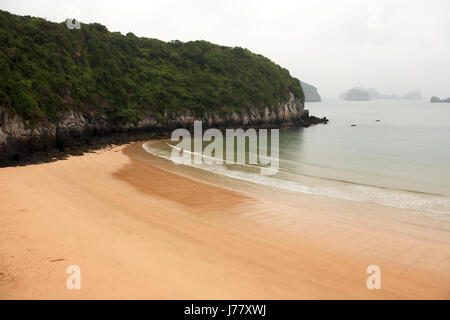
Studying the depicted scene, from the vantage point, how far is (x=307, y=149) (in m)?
32.7

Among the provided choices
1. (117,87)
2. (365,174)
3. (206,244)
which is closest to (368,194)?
(365,174)

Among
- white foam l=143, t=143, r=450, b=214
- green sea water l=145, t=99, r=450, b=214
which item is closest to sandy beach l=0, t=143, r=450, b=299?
white foam l=143, t=143, r=450, b=214

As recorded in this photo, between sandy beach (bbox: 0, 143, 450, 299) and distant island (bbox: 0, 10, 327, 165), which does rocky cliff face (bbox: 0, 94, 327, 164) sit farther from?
sandy beach (bbox: 0, 143, 450, 299)

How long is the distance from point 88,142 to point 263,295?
91.5 feet

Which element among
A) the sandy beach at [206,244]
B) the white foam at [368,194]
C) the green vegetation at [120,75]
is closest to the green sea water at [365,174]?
the white foam at [368,194]

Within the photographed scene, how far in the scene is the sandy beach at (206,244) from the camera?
6.79 m

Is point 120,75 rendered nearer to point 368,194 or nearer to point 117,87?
point 117,87

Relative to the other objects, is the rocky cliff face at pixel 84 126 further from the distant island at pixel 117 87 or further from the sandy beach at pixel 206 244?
the sandy beach at pixel 206 244

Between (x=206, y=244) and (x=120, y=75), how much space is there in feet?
136

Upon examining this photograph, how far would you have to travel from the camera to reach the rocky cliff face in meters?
20.7

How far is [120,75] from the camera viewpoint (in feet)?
146

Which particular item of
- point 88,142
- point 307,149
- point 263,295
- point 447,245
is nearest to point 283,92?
point 307,149

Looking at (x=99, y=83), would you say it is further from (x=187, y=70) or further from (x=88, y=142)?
(x=187, y=70)

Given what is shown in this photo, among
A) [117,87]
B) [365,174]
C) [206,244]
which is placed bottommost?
[206,244]
